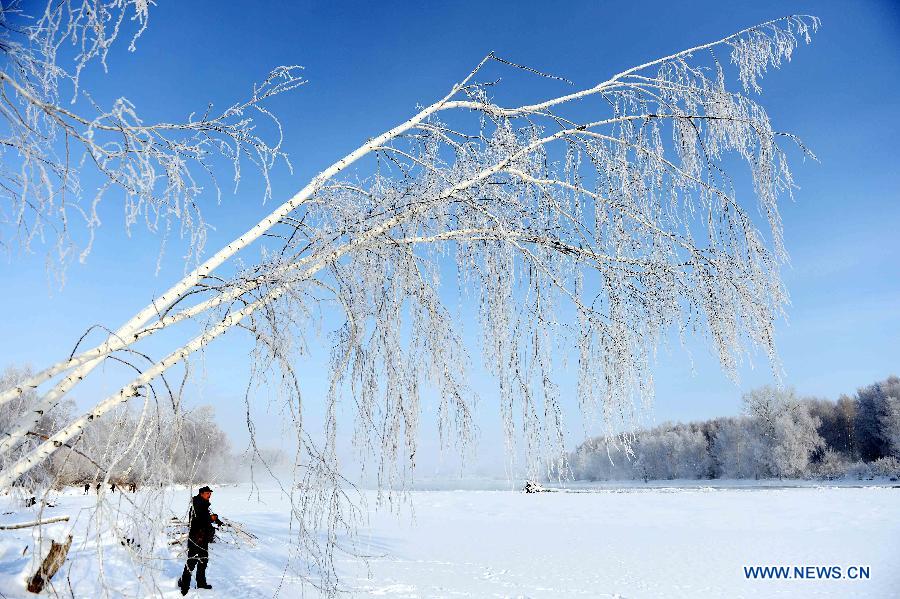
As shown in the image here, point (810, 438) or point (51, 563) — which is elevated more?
point (810, 438)

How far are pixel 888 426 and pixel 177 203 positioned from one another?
53.6 metres

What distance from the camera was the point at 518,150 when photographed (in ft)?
8.63

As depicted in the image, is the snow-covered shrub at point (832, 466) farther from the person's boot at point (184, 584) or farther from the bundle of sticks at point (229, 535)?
the person's boot at point (184, 584)

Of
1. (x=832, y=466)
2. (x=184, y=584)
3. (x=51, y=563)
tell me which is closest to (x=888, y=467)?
(x=832, y=466)

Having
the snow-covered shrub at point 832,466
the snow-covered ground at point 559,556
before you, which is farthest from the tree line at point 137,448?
the snow-covered shrub at point 832,466

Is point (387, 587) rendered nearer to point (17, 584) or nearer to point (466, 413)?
point (17, 584)

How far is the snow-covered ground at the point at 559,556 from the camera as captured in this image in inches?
285

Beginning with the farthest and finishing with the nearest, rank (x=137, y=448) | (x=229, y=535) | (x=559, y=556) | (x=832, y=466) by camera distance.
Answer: (x=832, y=466)
(x=229, y=535)
(x=559, y=556)
(x=137, y=448)

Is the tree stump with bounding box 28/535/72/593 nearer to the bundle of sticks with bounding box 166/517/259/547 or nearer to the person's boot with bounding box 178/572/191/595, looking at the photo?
the person's boot with bounding box 178/572/191/595

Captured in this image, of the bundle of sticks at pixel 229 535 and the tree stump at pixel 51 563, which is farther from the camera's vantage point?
the bundle of sticks at pixel 229 535

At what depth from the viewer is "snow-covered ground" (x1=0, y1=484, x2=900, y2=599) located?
7.25m

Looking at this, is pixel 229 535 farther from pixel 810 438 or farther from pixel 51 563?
pixel 810 438

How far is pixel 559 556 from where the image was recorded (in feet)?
33.4

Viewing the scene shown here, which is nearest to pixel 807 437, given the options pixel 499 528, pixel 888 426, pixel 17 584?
pixel 888 426
